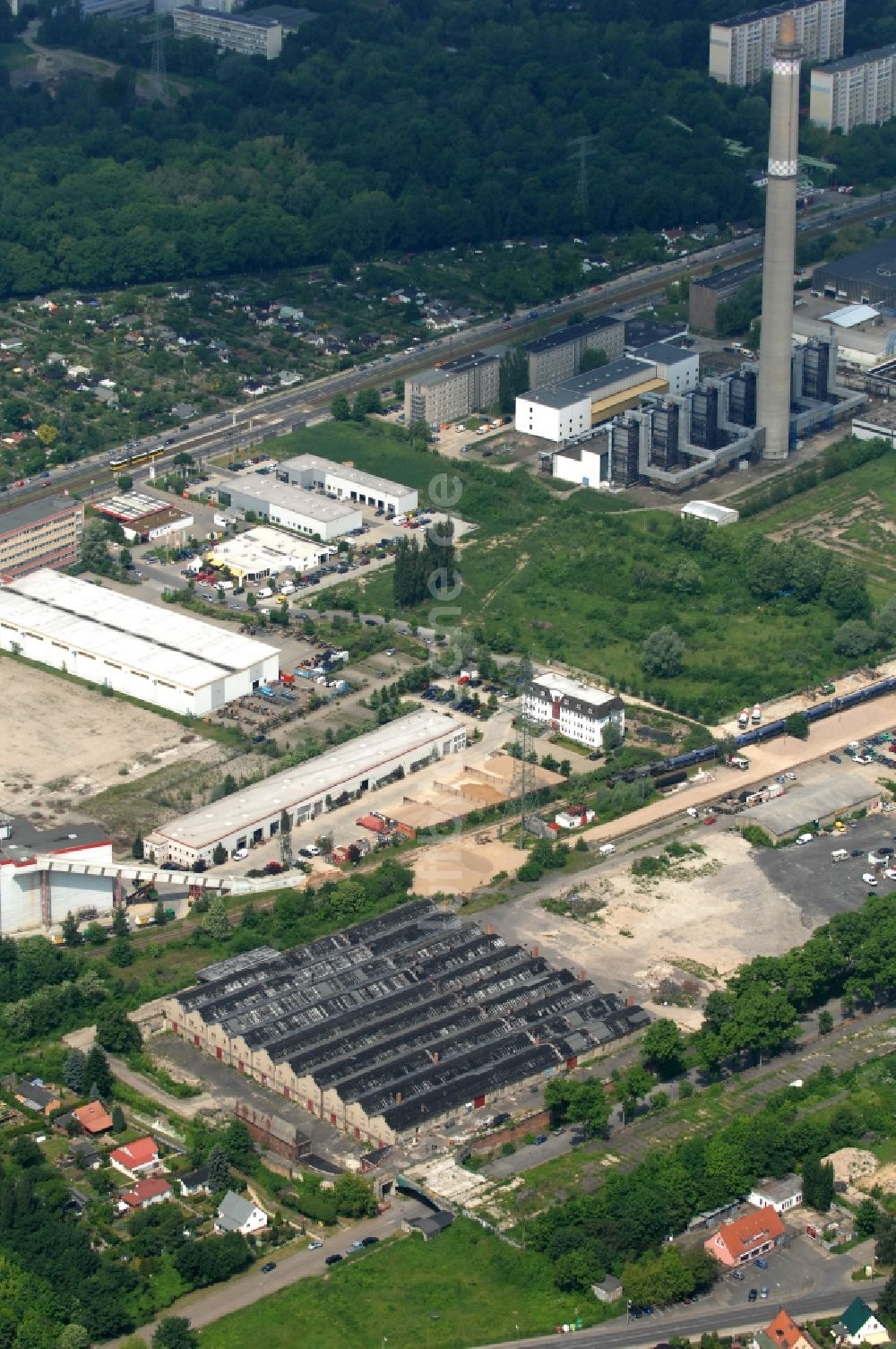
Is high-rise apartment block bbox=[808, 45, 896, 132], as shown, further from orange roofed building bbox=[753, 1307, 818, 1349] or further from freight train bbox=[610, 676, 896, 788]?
orange roofed building bbox=[753, 1307, 818, 1349]

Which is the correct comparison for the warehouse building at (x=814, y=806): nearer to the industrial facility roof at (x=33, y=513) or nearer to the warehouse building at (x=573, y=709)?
the warehouse building at (x=573, y=709)

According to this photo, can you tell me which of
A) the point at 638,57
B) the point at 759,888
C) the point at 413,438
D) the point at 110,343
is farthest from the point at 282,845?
the point at 638,57

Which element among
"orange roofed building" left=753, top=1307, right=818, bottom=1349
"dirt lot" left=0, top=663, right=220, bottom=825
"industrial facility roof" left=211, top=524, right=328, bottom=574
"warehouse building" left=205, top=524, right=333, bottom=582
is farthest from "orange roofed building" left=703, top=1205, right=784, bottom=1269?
"industrial facility roof" left=211, top=524, right=328, bottom=574

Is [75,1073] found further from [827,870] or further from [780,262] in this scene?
[780,262]

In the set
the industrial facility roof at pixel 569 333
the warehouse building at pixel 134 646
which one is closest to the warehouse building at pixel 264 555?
the warehouse building at pixel 134 646

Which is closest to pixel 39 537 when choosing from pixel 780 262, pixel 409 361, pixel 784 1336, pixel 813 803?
pixel 409 361
